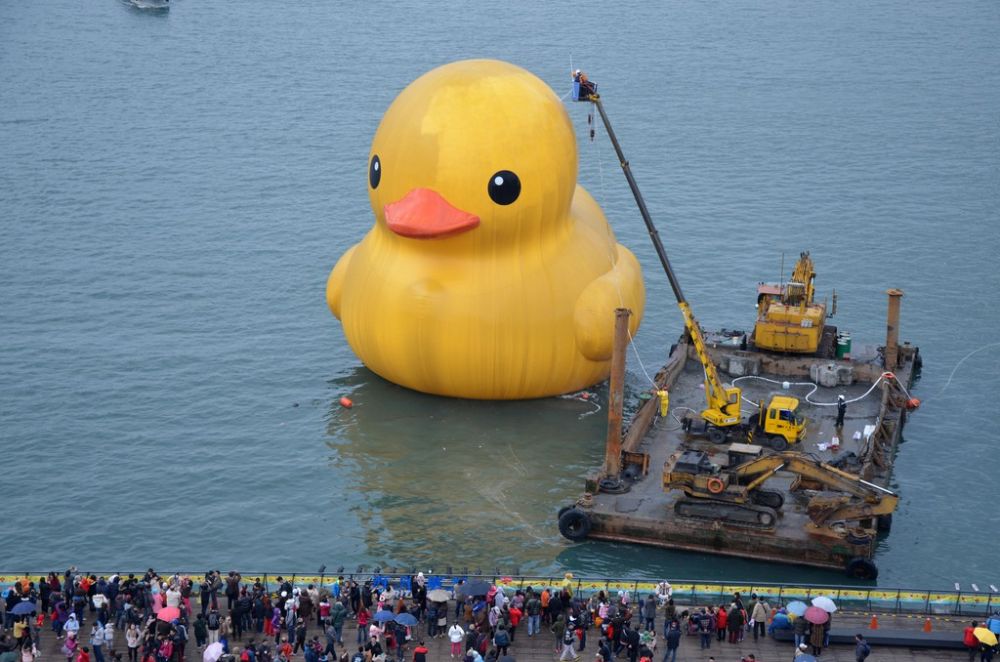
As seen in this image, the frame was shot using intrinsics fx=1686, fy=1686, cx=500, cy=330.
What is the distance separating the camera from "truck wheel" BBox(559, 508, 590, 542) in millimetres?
44406

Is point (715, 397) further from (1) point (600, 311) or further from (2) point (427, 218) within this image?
(2) point (427, 218)

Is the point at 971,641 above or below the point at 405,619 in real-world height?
below

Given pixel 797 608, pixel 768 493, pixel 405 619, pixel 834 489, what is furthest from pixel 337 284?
pixel 797 608

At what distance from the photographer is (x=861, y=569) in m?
43.0

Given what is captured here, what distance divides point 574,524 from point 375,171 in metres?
12.8

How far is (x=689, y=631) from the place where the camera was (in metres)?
37.6

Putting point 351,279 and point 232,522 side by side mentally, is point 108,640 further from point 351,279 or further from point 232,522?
point 351,279

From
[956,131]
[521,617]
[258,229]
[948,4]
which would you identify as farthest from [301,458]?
[948,4]

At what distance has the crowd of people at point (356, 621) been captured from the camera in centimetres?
3644

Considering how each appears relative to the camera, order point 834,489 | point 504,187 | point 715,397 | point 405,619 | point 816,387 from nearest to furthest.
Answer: point 405,619 < point 834,489 < point 504,187 < point 715,397 < point 816,387

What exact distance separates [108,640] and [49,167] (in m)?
49.6

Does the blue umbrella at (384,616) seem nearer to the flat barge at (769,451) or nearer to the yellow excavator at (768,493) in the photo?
the flat barge at (769,451)

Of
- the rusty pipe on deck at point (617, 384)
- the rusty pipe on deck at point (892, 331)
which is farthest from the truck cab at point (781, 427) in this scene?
the rusty pipe on deck at point (892, 331)

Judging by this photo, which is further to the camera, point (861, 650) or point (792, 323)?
point (792, 323)
